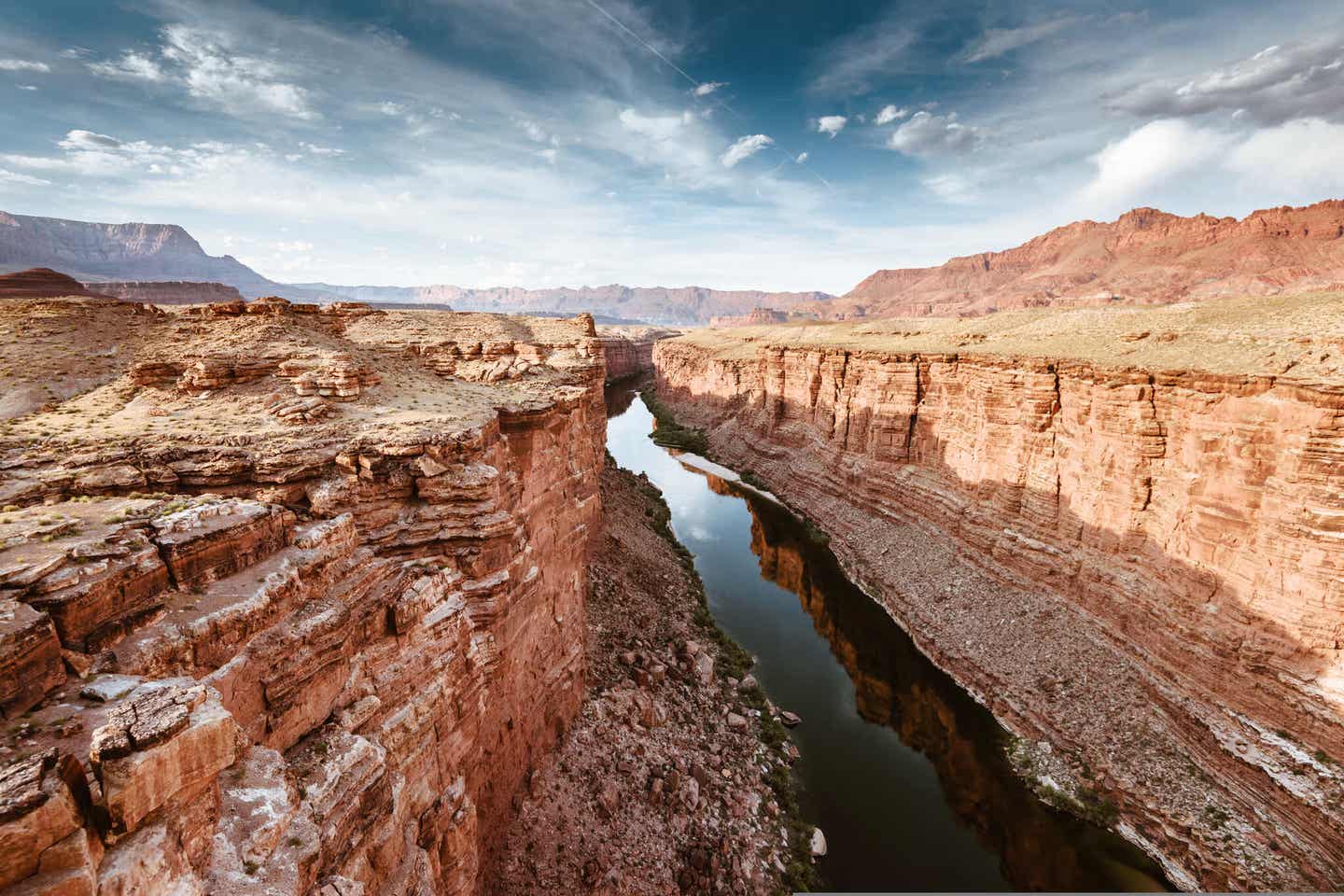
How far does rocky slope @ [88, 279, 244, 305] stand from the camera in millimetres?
69688

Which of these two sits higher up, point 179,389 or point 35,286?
point 35,286

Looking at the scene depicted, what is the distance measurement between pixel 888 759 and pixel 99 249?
9305 inches

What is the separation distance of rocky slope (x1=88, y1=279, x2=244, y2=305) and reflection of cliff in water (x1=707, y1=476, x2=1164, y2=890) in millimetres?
78298

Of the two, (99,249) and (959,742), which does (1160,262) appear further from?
(99,249)

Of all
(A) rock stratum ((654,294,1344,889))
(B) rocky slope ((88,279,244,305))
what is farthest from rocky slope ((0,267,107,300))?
(A) rock stratum ((654,294,1344,889))

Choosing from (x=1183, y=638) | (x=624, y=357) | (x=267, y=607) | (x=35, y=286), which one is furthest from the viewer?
(x=624, y=357)

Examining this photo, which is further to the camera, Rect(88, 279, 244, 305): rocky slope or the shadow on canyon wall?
Rect(88, 279, 244, 305): rocky slope

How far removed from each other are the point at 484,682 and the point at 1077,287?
6400 inches

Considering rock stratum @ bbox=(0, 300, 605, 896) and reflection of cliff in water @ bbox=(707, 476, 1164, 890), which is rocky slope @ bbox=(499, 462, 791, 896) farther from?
reflection of cliff in water @ bbox=(707, 476, 1164, 890)

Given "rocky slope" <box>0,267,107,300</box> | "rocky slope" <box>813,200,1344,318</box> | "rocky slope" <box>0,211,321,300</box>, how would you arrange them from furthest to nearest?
1. "rocky slope" <box>0,211,321,300</box>
2. "rocky slope" <box>813,200,1344,318</box>
3. "rocky slope" <box>0,267,107,300</box>

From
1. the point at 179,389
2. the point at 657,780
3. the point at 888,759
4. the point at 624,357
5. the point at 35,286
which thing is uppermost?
the point at 35,286

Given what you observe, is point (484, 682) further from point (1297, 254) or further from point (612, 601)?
point (1297, 254)

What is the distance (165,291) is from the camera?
71.9 metres

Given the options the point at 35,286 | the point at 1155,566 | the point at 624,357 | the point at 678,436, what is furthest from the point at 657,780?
the point at 624,357
